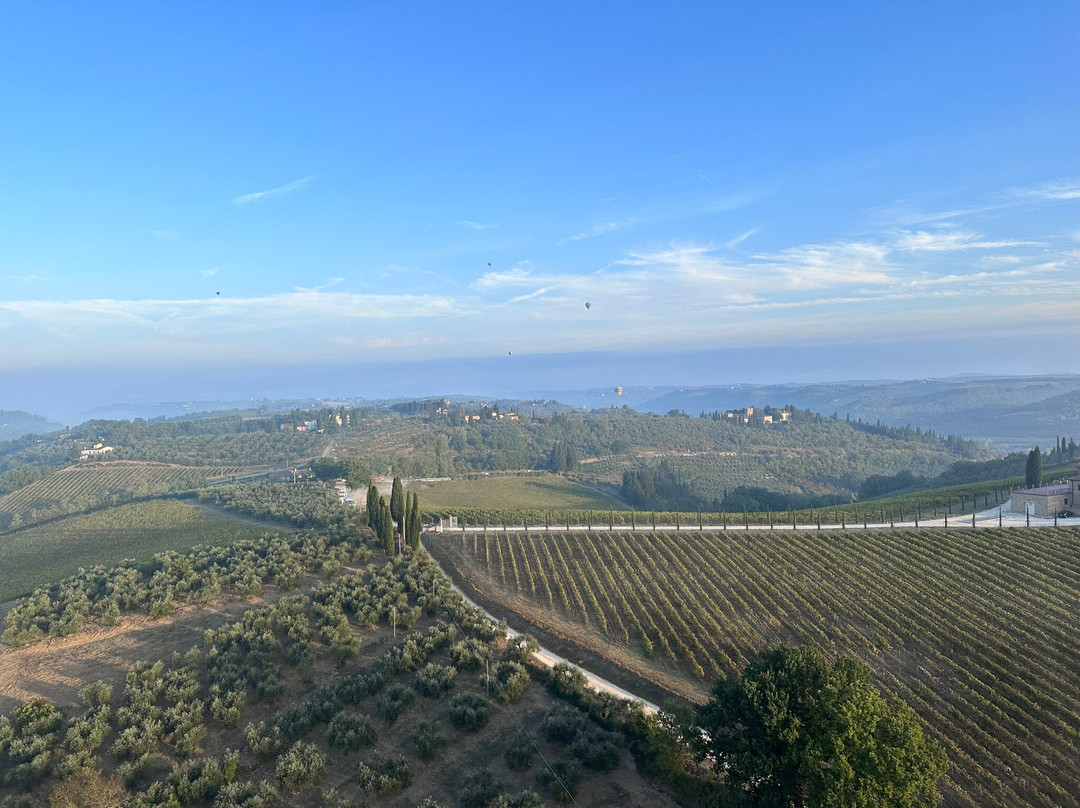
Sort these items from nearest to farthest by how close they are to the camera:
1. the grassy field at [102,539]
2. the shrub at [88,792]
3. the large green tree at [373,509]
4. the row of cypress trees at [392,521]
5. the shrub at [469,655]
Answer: the shrub at [88,792] → the shrub at [469,655] → the row of cypress trees at [392,521] → the grassy field at [102,539] → the large green tree at [373,509]

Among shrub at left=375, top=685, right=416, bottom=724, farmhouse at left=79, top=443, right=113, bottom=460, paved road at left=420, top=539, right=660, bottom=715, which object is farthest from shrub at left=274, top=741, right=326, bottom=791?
farmhouse at left=79, top=443, right=113, bottom=460

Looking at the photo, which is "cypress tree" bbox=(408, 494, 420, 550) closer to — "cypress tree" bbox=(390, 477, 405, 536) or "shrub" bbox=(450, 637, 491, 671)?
"cypress tree" bbox=(390, 477, 405, 536)

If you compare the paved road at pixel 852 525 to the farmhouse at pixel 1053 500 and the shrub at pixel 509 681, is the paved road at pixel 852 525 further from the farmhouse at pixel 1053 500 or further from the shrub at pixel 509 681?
the shrub at pixel 509 681

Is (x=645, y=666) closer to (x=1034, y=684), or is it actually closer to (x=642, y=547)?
(x=1034, y=684)

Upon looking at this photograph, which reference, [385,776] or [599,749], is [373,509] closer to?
[385,776]

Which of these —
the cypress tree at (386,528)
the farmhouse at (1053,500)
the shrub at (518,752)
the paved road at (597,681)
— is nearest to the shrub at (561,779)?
the shrub at (518,752)

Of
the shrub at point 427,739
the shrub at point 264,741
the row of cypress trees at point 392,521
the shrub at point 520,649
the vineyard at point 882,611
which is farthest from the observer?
the row of cypress trees at point 392,521

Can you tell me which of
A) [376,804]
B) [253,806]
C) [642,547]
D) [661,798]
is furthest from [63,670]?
[642,547]
